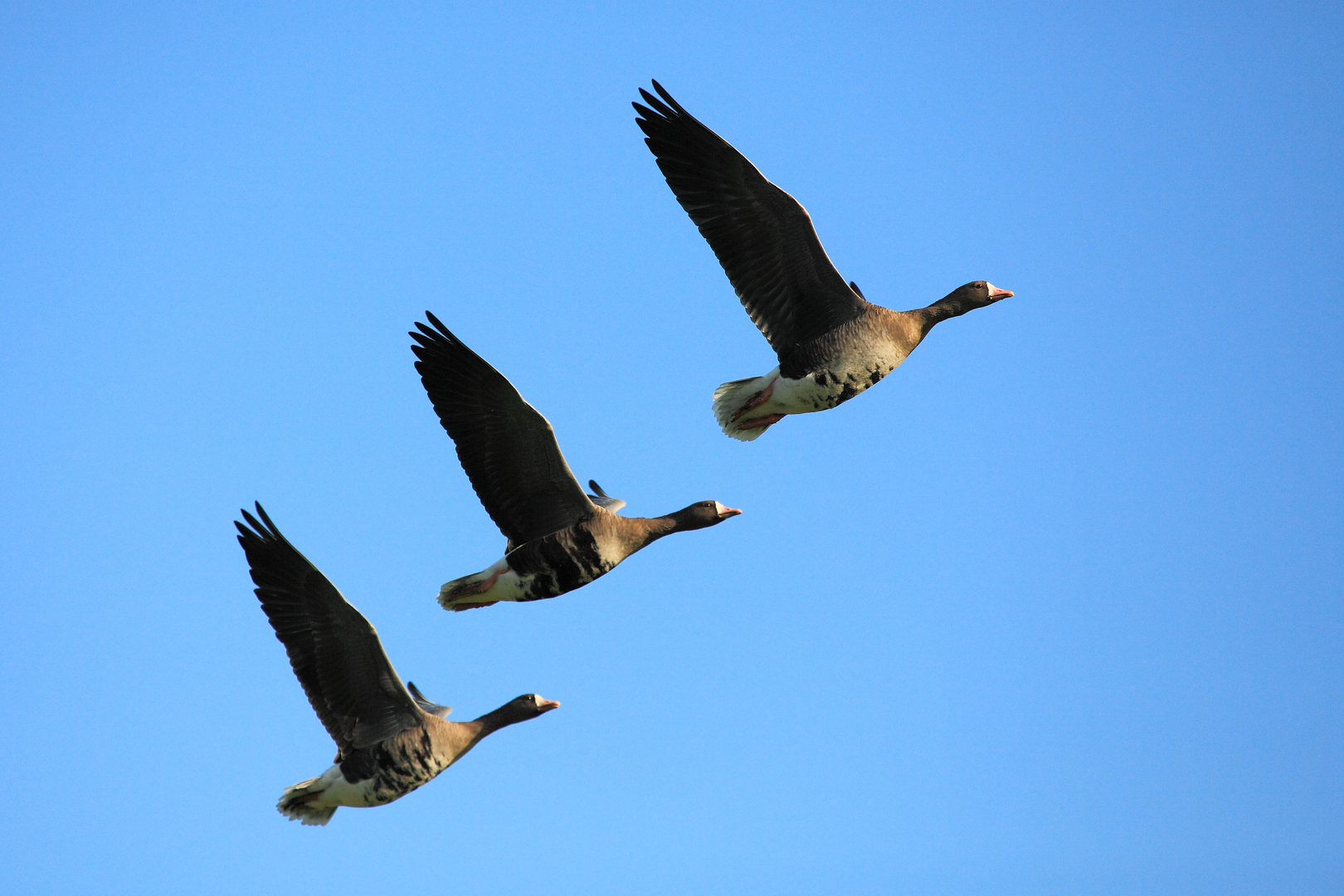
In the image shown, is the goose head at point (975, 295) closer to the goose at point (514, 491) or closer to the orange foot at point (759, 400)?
the orange foot at point (759, 400)

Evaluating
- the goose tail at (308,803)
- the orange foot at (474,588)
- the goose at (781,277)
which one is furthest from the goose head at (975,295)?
the goose tail at (308,803)

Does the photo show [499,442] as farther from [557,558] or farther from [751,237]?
[751,237]

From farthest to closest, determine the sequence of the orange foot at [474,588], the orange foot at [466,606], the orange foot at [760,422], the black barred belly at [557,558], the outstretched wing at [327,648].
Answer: the orange foot at [760,422] → the orange foot at [466,606] → the orange foot at [474,588] → the black barred belly at [557,558] → the outstretched wing at [327,648]

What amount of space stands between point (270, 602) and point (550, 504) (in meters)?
2.74

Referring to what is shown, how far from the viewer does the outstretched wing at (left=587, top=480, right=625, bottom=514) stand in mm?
13258

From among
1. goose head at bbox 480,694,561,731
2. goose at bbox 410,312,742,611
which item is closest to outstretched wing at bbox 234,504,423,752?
goose head at bbox 480,694,561,731

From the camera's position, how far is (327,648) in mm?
11695

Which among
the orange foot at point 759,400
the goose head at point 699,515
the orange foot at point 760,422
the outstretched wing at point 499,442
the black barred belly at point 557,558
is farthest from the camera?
the orange foot at point 760,422

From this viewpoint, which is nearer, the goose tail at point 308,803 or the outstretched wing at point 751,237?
the goose tail at point 308,803

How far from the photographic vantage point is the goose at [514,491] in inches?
480

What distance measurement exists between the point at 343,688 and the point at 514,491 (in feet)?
7.94

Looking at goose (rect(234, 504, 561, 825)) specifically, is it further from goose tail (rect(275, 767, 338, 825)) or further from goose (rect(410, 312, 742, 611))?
goose (rect(410, 312, 742, 611))

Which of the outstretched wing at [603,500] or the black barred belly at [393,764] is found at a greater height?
the outstretched wing at [603,500]

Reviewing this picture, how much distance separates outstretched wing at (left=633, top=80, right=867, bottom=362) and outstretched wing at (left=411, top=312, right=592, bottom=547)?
2.53 meters
